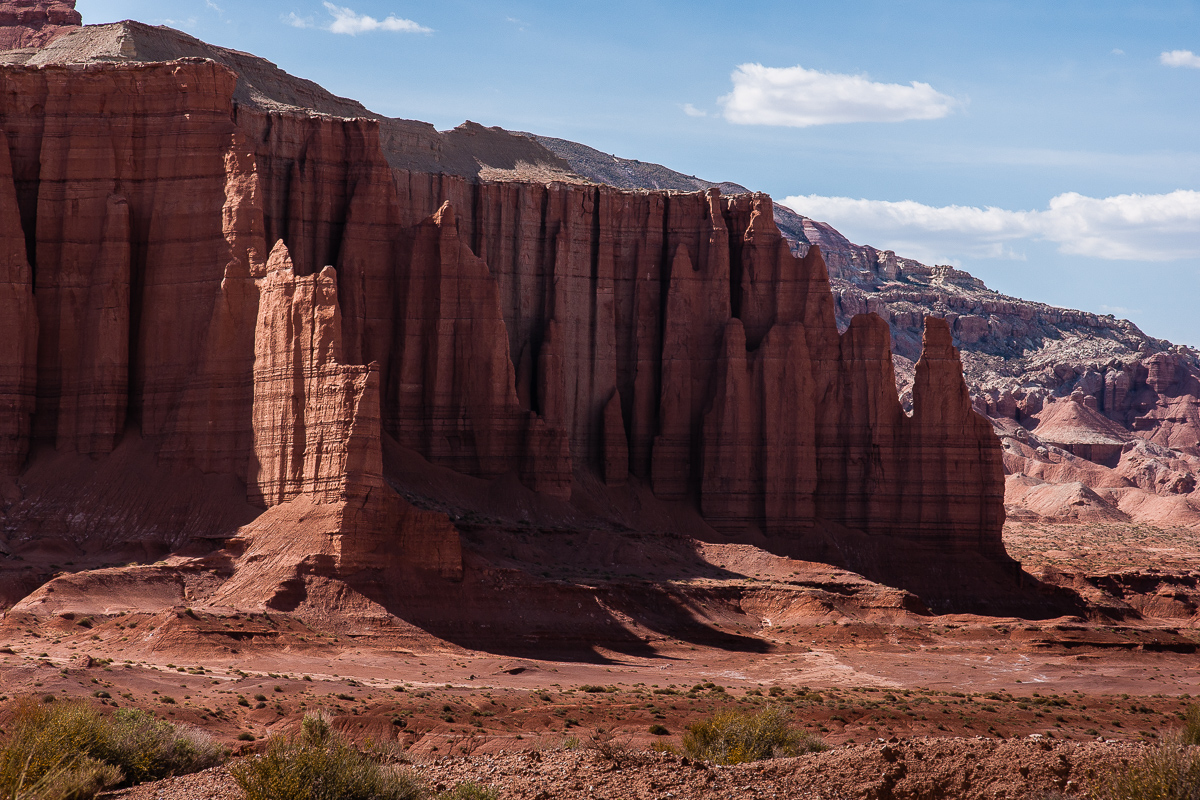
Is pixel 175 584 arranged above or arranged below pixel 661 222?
below

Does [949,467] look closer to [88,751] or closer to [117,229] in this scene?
[117,229]

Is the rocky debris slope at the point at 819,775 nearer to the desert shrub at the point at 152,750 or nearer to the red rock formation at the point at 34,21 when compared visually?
the desert shrub at the point at 152,750

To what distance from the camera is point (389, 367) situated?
74812mm

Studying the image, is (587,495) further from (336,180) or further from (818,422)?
(336,180)

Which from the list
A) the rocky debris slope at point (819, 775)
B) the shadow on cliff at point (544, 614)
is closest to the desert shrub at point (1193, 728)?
the rocky debris slope at point (819, 775)

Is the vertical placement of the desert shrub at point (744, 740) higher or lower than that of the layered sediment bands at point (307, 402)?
lower

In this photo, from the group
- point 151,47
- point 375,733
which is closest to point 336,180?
point 151,47

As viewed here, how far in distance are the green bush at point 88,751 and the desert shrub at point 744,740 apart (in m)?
10.3

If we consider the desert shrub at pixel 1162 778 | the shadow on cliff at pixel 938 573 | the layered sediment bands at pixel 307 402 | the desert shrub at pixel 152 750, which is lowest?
the shadow on cliff at pixel 938 573

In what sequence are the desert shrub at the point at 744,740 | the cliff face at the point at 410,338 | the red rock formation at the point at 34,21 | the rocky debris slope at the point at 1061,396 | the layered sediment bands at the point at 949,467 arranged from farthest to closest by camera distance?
the rocky debris slope at the point at 1061,396
the red rock formation at the point at 34,21
the layered sediment bands at the point at 949,467
the cliff face at the point at 410,338
the desert shrub at the point at 744,740

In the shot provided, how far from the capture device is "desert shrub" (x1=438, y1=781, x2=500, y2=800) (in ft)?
90.9

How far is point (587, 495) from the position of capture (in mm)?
78625

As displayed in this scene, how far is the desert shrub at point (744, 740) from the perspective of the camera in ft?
113

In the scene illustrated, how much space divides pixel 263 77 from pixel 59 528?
1411 inches
